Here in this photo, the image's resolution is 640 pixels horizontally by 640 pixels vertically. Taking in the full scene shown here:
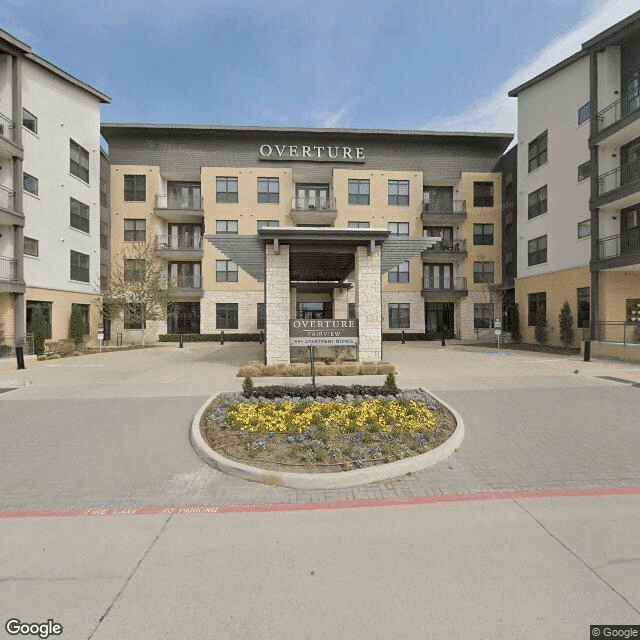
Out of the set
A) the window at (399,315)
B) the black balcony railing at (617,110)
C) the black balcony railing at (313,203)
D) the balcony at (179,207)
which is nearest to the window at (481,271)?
the window at (399,315)

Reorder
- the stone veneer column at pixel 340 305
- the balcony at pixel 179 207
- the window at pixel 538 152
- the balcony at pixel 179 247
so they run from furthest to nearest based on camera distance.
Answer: the balcony at pixel 179 207
the balcony at pixel 179 247
the window at pixel 538 152
the stone veneer column at pixel 340 305

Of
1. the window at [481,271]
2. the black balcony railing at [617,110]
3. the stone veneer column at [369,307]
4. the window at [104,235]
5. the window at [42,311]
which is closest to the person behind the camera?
the stone veneer column at [369,307]

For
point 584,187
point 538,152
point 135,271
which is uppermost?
point 538,152

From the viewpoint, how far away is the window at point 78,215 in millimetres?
25453

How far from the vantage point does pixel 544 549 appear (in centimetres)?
337

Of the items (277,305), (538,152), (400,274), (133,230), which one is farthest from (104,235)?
(538,152)

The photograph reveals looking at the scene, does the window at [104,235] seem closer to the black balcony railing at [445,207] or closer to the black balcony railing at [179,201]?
the black balcony railing at [179,201]

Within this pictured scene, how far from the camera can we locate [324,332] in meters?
13.9

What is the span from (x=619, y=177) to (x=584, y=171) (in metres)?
2.30

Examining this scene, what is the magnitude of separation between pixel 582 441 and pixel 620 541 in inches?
121

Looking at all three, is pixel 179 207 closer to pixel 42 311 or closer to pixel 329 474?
pixel 42 311

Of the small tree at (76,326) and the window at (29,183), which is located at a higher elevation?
the window at (29,183)

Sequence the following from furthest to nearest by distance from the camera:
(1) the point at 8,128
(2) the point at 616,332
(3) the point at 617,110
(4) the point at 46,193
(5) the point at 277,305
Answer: (4) the point at 46,193, (1) the point at 8,128, (3) the point at 617,110, (2) the point at 616,332, (5) the point at 277,305

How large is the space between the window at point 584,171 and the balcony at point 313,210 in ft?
56.5
